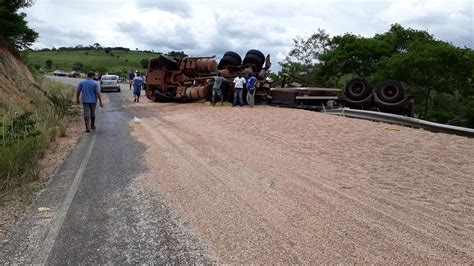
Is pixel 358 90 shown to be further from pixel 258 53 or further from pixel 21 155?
pixel 21 155

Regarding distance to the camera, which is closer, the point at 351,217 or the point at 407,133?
the point at 351,217

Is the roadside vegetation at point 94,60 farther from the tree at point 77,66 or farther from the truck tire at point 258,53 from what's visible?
the truck tire at point 258,53

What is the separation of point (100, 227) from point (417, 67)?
976 inches

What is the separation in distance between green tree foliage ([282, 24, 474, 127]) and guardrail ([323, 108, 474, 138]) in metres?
8.14

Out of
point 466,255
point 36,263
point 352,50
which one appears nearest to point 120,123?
point 36,263

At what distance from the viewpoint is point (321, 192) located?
589 centimetres

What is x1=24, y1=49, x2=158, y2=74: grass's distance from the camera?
105 m

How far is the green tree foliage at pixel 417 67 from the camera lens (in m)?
25.2

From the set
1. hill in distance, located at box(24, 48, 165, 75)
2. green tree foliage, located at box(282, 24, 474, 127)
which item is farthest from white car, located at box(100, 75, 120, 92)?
hill in distance, located at box(24, 48, 165, 75)

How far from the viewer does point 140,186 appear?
251 inches

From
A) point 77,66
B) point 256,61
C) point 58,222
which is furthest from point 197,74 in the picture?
point 77,66

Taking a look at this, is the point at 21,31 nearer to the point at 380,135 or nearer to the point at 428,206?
the point at 380,135

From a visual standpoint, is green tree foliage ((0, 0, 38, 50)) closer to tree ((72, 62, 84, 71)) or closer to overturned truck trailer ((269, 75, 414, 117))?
overturned truck trailer ((269, 75, 414, 117))

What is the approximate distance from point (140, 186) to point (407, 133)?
7.18m
